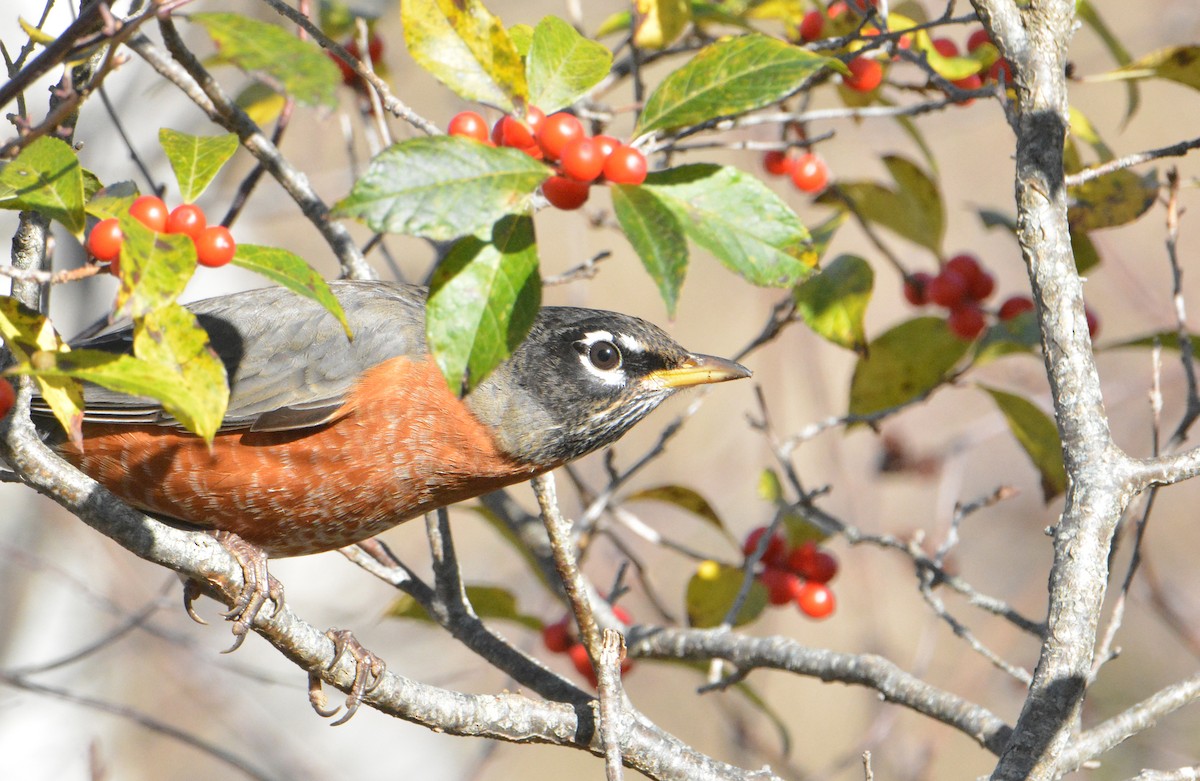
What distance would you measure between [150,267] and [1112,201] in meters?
2.31

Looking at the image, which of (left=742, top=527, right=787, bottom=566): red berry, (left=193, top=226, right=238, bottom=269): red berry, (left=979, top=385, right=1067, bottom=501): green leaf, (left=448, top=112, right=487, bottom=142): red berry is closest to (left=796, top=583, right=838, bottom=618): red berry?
(left=742, top=527, right=787, bottom=566): red berry

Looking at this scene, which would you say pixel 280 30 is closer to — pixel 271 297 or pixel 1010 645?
pixel 271 297

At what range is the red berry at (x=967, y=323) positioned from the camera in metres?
3.06

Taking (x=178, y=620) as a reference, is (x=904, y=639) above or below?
above

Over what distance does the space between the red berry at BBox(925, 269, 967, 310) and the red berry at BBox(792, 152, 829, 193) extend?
446 mm

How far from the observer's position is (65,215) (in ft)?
5.24

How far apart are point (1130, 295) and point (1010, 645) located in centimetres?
248

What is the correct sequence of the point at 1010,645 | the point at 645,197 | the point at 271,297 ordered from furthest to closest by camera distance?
1. the point at 1010,645
2. the point at 271,297
3. the point at 645,197

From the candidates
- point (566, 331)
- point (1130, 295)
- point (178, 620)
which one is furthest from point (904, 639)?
point (566, 331)

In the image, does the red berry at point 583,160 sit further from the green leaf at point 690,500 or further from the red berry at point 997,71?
the green leaf at point 690,500

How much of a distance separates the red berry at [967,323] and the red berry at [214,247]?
7.00ft

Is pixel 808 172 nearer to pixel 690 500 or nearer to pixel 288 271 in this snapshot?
pixel 690 500

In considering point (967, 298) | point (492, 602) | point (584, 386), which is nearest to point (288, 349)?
point (584, 386)

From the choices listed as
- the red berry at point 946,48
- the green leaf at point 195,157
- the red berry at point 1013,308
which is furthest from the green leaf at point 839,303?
the green leaf at point 195,157
